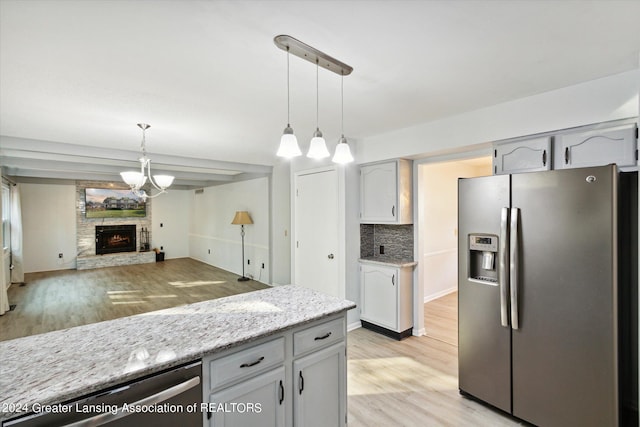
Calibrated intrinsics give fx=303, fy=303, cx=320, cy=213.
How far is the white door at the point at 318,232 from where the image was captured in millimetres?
3967

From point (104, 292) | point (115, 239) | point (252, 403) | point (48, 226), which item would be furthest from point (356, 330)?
point (48, 226)

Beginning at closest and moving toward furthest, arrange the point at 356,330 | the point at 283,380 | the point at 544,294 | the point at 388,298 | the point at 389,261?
the point at 283,380 < the point at 544,294 < the point at 388,298 < the point at 389,261 < the point at 356,330

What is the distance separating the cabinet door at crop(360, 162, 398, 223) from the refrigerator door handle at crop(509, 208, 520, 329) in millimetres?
1565

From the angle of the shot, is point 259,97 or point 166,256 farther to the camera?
point 166,256

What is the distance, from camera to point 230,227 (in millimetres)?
7531

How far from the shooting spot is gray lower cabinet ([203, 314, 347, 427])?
4.55 feet

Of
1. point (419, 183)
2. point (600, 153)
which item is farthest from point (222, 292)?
point (600, 153)

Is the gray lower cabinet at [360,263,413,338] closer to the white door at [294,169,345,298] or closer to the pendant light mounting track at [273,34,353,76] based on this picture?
the white door at [294,169,345,298]

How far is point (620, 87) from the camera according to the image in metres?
2.11

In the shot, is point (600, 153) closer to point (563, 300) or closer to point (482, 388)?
point (563, 300)

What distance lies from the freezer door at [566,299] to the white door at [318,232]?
2120 mm

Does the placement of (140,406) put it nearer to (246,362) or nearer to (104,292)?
(246,362)

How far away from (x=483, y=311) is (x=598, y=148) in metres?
1.45

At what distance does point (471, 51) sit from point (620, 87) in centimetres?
123
